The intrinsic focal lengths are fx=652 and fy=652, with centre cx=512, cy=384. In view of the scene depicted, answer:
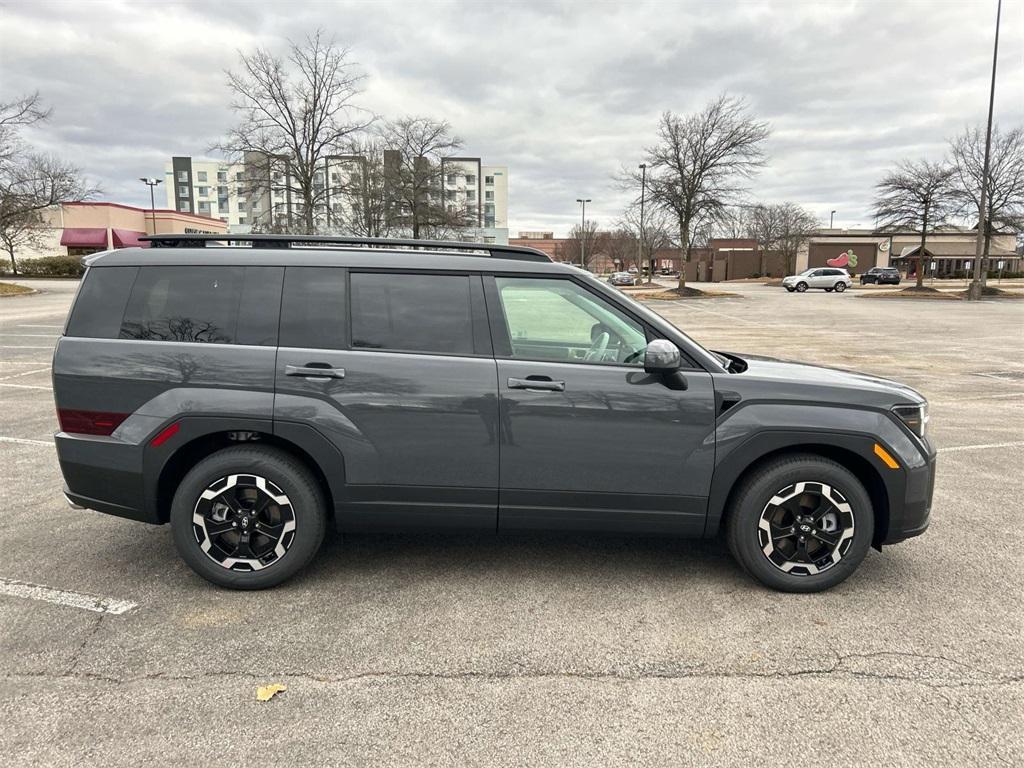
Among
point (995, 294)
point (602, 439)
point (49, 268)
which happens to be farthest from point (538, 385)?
point (49, 268)

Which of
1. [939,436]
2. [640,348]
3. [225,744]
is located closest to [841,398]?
[640,348]

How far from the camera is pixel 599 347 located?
11.8ft

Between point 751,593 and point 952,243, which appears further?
point 952,243

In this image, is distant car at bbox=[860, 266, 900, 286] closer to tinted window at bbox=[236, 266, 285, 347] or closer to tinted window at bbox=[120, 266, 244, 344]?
tinted window at bbox=[236, 266, 285, 347]

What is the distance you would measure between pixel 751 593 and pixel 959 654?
0.93 meters

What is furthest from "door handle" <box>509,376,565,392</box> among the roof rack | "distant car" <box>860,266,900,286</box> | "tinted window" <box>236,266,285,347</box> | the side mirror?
"distant car" <box>860,266,900,286</box>

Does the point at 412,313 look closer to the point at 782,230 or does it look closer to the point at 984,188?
the point at 984,188

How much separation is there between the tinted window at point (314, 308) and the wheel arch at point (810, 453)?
7.07 feet

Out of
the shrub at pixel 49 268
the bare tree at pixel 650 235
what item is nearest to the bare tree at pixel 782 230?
the bare tree at pixel 650 235

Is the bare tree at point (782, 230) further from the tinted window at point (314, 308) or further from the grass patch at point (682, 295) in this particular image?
the tinted window at point (314, 308)

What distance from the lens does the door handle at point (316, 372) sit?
11.1 ft

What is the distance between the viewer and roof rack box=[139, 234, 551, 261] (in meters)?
3.68

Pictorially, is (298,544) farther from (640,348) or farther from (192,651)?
(640,348)

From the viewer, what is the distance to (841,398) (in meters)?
3.45
